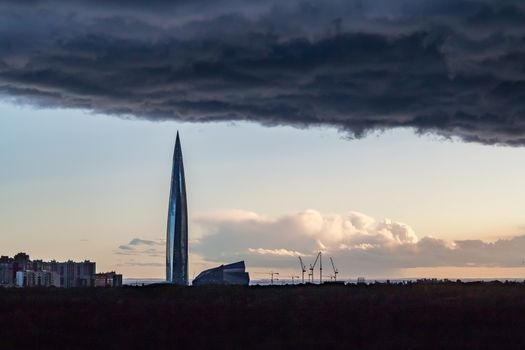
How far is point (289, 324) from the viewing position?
106 metres

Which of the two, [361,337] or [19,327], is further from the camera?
[19,327]

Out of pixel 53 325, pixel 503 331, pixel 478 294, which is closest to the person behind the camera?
pixel 503 331

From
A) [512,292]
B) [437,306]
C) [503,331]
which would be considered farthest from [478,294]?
[503,331]

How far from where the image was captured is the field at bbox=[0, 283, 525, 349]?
83.0 m

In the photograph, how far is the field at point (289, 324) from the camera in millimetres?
83000

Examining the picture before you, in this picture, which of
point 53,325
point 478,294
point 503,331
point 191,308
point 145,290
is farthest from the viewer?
point 145,290

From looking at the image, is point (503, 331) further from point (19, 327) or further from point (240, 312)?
point (19, 327)

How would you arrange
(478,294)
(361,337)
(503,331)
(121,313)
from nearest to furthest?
(361,337) < (503,331) < (121,313) < (478,294)

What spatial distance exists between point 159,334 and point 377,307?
48640mm

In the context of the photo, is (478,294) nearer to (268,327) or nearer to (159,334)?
(268,327)

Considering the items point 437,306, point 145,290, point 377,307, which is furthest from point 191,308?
point 145,290

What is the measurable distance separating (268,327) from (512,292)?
73.5 m

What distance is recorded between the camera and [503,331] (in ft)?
314

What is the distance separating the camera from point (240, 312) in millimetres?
125438
